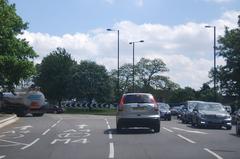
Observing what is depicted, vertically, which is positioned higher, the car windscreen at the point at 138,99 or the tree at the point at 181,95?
the tree at the point at 181,95

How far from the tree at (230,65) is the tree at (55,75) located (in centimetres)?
3949

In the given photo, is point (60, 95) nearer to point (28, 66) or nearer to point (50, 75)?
point (50, 75)

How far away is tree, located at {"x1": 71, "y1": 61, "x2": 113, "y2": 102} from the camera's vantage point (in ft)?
309

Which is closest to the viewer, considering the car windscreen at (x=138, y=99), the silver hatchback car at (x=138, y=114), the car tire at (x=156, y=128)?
the silver hatchback car at (x=138, y=114)

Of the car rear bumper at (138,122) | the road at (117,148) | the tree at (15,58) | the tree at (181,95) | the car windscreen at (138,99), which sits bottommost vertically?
the road at (117,148)

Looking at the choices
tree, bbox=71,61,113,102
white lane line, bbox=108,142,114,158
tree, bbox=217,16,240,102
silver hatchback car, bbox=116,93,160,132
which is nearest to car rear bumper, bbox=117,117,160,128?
silver hatchback car, bbox=116,93,160,132

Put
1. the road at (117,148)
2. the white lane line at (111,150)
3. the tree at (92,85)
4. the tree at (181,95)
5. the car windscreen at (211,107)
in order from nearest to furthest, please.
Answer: the white lane line at (111,150), the road at (117,148), the car windscreen at (211,107), the tree at (92,85), the tree at (181,95)

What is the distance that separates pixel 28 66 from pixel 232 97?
27.4 meters

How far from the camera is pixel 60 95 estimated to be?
101 meters

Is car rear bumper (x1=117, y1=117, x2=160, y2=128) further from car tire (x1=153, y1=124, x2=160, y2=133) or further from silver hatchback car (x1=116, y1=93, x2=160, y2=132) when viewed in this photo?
car tire (x1=153, y1=124, x2=160, y2=133)

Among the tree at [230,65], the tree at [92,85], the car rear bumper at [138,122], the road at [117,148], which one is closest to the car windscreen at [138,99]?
the car rear bumper at [138,122]

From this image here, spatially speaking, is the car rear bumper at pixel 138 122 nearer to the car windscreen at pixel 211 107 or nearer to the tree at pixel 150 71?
the car windscreen at pixel 211 107

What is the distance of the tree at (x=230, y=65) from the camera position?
61.6m

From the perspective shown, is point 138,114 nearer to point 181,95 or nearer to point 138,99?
point 138,99
